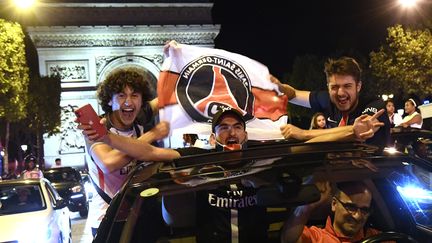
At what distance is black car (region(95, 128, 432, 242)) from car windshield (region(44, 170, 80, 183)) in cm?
1393

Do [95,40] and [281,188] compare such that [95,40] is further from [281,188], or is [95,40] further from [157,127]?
[281,188]

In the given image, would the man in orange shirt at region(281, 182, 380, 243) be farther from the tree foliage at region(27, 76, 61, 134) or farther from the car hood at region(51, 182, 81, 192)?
the tree foliage at region(27, 76, 61, 134)

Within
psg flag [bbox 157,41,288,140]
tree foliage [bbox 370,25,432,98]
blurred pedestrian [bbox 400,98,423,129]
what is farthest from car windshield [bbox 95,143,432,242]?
tree foliage [bbox 370,25,432,98]

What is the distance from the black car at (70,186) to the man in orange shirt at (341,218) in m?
12.0

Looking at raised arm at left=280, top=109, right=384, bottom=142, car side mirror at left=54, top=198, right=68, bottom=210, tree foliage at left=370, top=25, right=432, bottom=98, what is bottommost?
car side mirror at left=54, top=198, right=68, bottom=210

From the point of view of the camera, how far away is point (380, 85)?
33.9m

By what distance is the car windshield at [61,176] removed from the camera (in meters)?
16.2

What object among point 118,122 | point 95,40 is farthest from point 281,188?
point 95,40

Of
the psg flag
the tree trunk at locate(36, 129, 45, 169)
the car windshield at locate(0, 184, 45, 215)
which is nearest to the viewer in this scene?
the psg flag

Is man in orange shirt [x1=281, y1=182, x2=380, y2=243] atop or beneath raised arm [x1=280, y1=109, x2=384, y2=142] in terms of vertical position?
beneath

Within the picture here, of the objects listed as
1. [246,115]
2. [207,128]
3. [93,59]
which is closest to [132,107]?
[207,128]

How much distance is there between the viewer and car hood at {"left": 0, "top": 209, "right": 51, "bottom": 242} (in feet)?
21.8

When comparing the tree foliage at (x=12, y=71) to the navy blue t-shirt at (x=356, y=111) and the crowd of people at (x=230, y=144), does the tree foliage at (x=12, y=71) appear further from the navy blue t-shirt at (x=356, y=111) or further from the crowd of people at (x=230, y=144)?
the navy blue t-shirt at (x=356, y=111)

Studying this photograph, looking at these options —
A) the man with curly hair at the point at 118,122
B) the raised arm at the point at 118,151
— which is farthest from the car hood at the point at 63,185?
the raised arm at the point at 118,151
